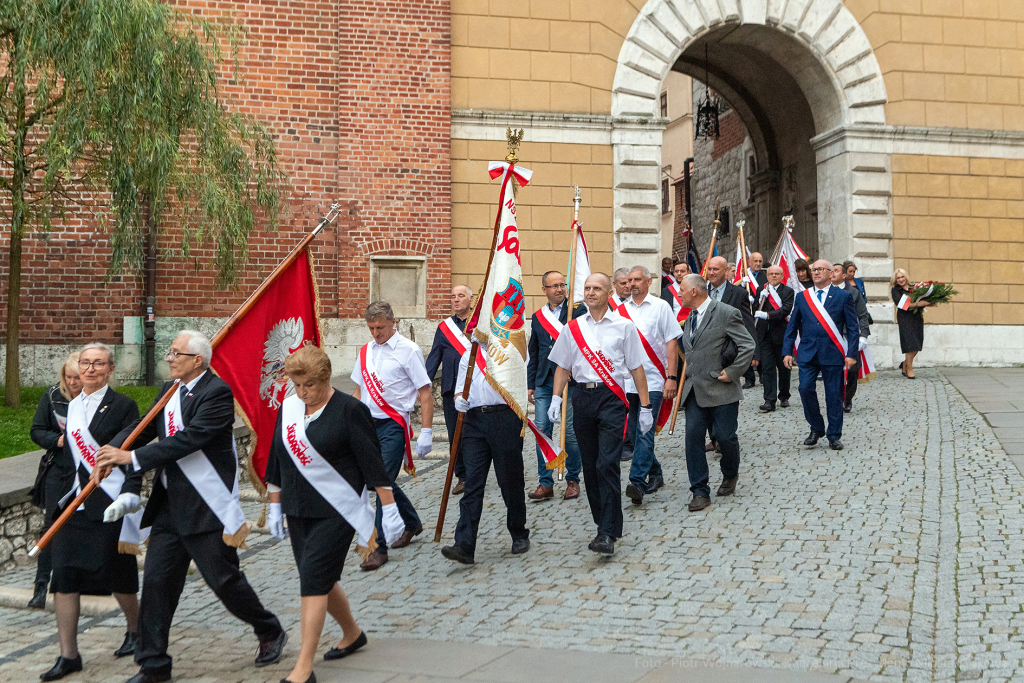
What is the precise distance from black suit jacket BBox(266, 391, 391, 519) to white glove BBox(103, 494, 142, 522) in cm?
77

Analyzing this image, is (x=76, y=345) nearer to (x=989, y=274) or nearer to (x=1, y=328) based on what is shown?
(x=1, y=328)

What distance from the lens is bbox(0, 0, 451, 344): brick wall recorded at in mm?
16641

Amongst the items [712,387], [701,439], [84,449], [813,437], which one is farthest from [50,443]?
[813,437]

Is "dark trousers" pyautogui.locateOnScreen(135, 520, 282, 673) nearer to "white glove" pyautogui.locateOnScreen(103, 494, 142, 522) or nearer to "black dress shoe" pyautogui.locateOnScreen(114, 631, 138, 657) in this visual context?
"white glove" pyautogui.locateOnScreen(103, 494, 142, 522)

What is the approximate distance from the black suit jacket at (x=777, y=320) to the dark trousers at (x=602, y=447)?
6332 mm

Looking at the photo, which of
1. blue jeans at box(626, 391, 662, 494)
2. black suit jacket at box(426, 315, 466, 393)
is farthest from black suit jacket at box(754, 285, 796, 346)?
black suit jacket at box(426, 315, 466, 393)

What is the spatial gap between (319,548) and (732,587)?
2.57 metres

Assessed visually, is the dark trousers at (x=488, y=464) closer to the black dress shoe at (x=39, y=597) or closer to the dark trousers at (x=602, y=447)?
the dark trousers at (x=602, y=447)

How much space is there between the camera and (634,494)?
27.8 ft

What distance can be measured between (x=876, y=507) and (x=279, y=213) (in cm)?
1112

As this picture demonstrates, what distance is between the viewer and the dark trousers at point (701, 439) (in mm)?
8312

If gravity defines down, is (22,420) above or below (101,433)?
below

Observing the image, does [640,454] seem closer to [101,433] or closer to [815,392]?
[815,392]

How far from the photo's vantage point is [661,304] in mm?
9094
